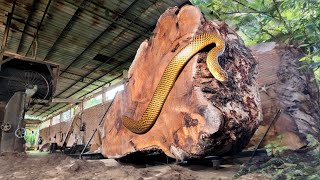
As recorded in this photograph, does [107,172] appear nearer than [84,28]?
Yes

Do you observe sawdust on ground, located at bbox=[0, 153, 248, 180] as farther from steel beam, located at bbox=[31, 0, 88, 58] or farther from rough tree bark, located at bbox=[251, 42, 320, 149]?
steel beam, located at bbox=[31, 0, 88, 58]

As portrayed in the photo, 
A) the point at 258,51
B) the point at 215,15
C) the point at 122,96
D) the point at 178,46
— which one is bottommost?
the point at 122,96

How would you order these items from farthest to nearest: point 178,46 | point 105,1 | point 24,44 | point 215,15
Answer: point 24,44, point 105,1, point 215,15, point 178,46

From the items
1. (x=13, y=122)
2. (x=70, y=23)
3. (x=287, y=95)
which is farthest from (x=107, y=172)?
(x=70, y=23)

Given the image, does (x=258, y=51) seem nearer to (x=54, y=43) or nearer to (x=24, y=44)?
(x=54, y=43)

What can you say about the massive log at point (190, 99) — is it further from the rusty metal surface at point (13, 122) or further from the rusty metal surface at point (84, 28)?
the rusty metal surface at point (84, 28)

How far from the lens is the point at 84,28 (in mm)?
7559

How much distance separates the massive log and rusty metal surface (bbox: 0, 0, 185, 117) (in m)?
4.00

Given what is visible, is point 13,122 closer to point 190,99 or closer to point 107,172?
point 107,172

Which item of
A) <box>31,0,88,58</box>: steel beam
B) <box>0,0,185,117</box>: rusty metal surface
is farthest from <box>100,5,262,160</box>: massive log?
<box>31,0,88,58</box>: steel beam

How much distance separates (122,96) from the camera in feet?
10.1

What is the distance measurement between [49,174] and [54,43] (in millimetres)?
7169

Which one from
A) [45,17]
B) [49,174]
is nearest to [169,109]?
[49,174]

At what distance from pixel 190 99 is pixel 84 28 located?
6641mm
